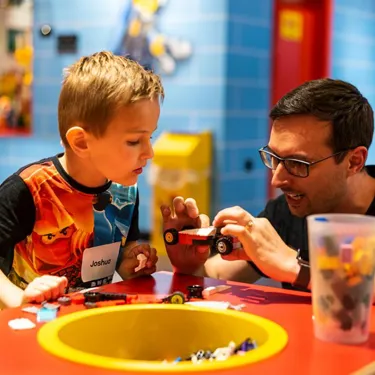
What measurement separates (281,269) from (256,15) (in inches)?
153

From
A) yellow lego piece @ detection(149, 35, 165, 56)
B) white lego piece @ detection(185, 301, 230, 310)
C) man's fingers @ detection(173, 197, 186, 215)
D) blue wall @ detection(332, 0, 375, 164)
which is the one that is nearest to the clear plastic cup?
white lego piece @ detection(185, 301, 230, 310)

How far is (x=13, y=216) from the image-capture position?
1651 millimetres

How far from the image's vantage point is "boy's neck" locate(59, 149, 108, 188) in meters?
1.74

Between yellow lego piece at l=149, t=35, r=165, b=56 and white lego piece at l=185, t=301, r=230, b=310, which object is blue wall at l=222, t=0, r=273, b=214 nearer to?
yellow lego piece at l=149, t=35, r=165, b=56

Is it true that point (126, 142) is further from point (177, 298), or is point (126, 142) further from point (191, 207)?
point (177, 298)

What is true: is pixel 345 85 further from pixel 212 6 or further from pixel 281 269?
pixel 212 6

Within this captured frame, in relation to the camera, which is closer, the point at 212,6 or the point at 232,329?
the point at 232,329

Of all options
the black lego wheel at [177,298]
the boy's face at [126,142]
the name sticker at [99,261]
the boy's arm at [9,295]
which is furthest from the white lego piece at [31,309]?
the boy's face at [126,142]

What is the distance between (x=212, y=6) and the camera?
4.92m

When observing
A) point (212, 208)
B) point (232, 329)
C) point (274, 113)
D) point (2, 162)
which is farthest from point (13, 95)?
point (232, 329)

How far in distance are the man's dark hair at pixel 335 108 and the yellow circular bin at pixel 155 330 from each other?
703mm

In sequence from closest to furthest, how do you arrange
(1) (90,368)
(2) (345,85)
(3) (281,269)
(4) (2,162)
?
(1) (90,368)
(3) (281,269)
(2) (345,85)
(4) (2,162)

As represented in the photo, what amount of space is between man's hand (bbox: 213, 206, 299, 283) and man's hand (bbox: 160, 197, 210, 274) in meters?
0.17

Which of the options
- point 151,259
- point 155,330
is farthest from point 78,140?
point 155,330
